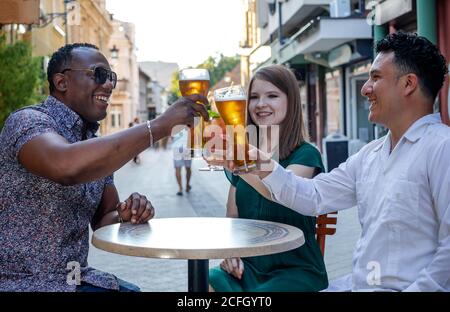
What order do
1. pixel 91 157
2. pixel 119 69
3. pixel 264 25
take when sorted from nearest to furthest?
pixel 91 157 → pixel 264 25 → pixel 119 69

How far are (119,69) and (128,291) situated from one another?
59.3 m

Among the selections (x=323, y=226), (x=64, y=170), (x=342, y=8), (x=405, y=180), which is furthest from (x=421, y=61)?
(x=342, y=8)

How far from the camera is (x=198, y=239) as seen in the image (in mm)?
2488

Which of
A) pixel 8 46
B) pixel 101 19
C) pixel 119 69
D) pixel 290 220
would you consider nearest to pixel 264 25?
pixel 101 19

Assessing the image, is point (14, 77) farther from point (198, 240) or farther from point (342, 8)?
point (198, 240)

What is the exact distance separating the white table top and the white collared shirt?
297 millimetres

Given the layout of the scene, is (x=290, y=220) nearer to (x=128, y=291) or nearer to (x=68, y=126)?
(x=128, y=291)

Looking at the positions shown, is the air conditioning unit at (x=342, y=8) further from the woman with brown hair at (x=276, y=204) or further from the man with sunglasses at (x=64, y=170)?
the man with sunglasses at (x=64, y=170)

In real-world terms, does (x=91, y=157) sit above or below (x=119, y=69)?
below

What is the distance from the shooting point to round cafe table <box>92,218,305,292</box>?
227cm

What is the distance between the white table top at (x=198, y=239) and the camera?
7.43 ft

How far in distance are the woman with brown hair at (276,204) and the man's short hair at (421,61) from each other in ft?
2.74

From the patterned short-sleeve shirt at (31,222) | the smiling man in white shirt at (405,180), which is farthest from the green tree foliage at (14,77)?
the smiling man in white shirt at (405,180)
